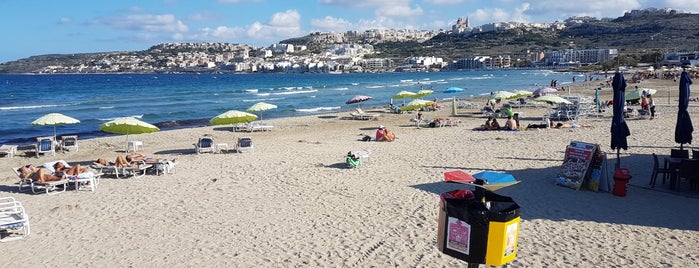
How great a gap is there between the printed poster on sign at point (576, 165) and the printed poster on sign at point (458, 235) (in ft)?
26.7

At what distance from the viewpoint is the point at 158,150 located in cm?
1748

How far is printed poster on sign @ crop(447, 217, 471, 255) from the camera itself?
8.73ft

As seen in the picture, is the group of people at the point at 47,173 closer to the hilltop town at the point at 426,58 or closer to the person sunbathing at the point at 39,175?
the person sunbathing at the point at 39,175

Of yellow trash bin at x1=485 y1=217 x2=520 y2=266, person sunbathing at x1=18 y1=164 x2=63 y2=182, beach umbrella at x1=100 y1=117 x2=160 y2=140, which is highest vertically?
yellow trash bin at x1=485 y1=217 x2=520 y2=266

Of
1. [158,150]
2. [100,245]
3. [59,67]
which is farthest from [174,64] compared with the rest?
[100,245]

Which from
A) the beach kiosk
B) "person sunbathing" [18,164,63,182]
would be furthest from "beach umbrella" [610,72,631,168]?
"person sunbathing" [18,164,63,182]

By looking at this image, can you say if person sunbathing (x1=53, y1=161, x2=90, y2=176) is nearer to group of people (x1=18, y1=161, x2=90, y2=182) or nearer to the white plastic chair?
group of people (x1=18, y1=161, x2=90, y2=182)

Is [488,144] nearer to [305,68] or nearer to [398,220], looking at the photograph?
[398,220]

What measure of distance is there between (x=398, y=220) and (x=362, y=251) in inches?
57.3

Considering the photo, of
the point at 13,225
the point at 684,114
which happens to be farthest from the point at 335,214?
the point at 684,114

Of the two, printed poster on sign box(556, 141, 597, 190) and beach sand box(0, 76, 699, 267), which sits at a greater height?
printed poster on sign box(556, 141, 597, 190)

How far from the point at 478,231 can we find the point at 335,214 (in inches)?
249

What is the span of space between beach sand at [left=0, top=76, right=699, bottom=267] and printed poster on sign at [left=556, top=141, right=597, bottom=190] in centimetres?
35

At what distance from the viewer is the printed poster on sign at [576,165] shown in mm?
9906
